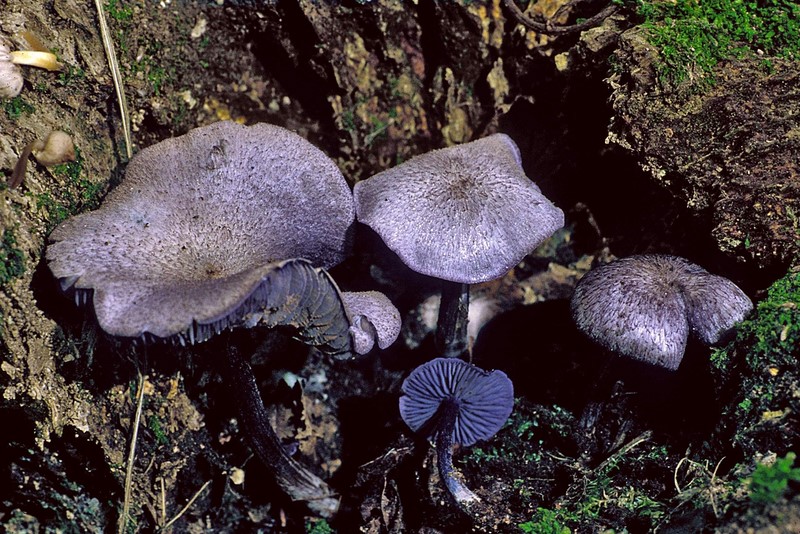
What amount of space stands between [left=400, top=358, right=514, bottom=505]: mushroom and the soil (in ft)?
0.57

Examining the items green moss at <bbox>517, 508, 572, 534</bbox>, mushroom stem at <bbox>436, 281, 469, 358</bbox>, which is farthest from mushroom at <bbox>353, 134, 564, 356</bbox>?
green moss at <bbox>517, 508, 572, 534</bbox>

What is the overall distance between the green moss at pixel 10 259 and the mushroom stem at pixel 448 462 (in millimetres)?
2115

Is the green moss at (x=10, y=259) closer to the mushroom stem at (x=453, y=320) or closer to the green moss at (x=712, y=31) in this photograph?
the mushroom stem at (x=453, y=320)

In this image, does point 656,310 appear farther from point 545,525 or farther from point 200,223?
point 200,223

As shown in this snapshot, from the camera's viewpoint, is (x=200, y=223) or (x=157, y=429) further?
(x=157, y=429)

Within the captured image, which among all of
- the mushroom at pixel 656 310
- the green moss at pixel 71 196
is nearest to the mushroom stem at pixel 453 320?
the mushroom at pixel 656 310

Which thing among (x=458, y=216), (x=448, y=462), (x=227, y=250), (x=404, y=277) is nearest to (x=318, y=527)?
(x=448, y=462)

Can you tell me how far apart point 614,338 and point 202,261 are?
2.02 m

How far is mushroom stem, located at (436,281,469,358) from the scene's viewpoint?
338cm

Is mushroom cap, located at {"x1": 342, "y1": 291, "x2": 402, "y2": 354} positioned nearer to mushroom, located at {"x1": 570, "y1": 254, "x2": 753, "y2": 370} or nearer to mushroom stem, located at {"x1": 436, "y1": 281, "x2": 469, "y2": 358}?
mushroom stem, located at {"x1": 436, "y1": 281, "x2": 469, "y2": 358}

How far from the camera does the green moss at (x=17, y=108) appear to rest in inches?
102

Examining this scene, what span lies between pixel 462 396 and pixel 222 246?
1.43m

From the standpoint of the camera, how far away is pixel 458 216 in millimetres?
2865

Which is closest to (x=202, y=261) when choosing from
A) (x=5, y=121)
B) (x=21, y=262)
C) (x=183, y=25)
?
(x=21, y=262)
